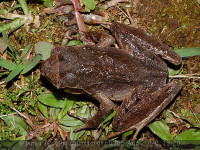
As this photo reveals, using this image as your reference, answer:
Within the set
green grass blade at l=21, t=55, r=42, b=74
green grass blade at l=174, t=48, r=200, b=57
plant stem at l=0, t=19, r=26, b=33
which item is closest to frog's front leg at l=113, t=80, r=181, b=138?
green grass blade at l=174, t=48, r=200, b=57

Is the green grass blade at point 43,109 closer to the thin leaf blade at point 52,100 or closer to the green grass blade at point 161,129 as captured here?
the thin leaf blade at point 52,100

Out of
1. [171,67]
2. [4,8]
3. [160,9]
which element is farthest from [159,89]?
[4,8]

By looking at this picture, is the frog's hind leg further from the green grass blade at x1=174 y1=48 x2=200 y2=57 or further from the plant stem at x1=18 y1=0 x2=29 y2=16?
the plant stem at x1=18 y1=0 x2=29 y2=16

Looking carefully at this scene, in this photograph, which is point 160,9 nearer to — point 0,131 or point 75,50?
point 75,50

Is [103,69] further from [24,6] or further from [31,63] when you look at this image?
[24,6]

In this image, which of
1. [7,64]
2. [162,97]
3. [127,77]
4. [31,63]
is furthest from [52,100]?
[162,97]
